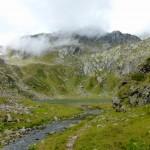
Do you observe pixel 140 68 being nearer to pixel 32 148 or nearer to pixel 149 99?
pixel 149 99

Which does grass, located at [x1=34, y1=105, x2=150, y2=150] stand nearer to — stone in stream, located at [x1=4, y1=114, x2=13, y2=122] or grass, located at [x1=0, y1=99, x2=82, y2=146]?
grass, located at [x1=0, y1=99, x2=82, y2=146]

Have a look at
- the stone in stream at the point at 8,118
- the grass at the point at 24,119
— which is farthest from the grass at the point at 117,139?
the stone in stream at the point at 8,118

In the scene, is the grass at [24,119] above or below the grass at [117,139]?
below

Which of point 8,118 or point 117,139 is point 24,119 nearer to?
point 8,118

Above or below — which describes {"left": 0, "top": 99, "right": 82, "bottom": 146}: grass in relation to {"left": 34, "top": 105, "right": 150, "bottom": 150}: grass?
below

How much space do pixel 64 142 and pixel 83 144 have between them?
804 cm

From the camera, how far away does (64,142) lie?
71500mm

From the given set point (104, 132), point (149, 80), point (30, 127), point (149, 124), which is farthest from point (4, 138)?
point (149, 80)

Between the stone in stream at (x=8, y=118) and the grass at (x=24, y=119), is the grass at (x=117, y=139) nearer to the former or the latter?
the grass at (x=24, y=119)

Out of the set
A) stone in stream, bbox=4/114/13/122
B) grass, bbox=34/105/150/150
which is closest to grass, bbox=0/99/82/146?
stone in stream, bbox=4/114/13/122

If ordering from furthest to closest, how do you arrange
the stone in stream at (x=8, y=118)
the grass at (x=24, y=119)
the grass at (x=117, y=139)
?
1. the stone in stream at (x=8, y=118)
2. the grass at (x=24, y=119)
3. the grass at (x=117, y=139)

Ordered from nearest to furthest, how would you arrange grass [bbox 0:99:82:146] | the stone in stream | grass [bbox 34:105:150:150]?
grass [bbox 34:105:150:150] → grass [bbox 0:99:82:146] → the stone in stream

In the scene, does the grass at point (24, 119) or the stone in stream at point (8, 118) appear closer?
the grass at point (24, 119)

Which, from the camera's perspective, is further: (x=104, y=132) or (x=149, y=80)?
(x=149, y=80)
